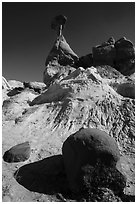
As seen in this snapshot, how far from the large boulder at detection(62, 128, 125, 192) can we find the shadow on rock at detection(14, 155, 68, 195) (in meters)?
0.53

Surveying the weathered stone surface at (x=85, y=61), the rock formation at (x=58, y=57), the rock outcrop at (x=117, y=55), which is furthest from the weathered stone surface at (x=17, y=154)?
the weathered stone surface at (x=85, y=61)

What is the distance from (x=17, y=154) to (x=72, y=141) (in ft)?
9.25

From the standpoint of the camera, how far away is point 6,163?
7898 mm

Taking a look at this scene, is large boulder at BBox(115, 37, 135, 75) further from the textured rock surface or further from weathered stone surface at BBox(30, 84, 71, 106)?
weathered stone surface at BBox(30, 84, 71, 106)

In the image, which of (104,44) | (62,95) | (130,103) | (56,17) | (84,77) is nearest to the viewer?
(130,103)

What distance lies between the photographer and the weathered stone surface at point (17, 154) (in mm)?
8016

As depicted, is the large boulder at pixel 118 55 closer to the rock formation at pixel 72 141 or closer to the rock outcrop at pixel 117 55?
the rock outcrop at pixel 117 55

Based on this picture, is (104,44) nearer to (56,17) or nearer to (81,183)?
(56,17)

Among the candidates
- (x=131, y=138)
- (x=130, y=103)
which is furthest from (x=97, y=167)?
(x=130, y=103)

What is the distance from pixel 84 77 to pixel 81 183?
33.2 ft

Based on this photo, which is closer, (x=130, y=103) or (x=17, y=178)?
(x=17, y=178)

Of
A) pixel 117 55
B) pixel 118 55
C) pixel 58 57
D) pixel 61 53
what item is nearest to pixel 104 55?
pixel 117 55

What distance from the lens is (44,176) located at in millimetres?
7031

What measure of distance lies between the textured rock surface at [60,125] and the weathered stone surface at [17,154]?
20 cm
